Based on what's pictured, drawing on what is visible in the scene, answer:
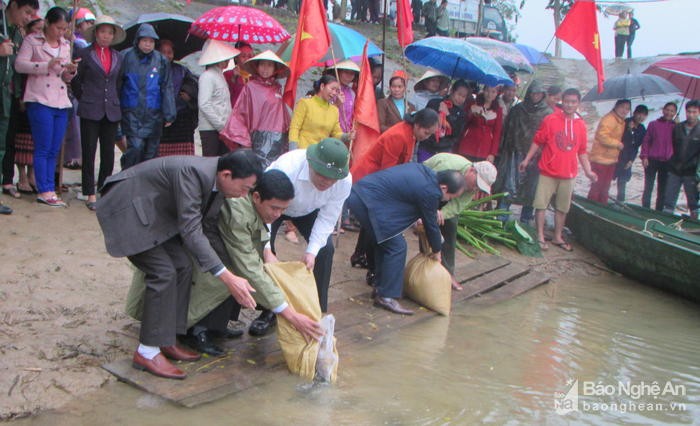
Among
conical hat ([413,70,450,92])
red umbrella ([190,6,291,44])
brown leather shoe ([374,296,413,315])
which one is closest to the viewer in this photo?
brown leather shoe ([374,296,413,315])

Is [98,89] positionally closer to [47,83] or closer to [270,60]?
[47,83]

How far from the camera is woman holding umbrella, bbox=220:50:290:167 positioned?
20.7ft

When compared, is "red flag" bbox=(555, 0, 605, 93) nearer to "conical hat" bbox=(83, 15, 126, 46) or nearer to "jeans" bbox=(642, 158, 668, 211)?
"jeans" bbox=(642, 158, 668, 211)

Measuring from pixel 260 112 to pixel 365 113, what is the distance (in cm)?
110

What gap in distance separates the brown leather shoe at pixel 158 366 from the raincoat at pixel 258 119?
2937 millimetres

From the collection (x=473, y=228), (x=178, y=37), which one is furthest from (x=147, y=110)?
(x=473, y=228)

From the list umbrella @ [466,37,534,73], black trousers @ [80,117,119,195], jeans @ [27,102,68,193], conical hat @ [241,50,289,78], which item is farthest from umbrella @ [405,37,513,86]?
jeans @ [27,102,68,193]

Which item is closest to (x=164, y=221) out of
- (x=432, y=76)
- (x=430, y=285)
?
(x=430, y=285)

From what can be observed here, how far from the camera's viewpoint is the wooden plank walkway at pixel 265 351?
3586 millimetres

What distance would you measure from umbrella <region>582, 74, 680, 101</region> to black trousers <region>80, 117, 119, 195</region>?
6638 mm

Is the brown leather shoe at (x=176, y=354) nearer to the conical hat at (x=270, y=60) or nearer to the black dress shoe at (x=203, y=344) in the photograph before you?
the black dress shoe at (x=203, y=344)

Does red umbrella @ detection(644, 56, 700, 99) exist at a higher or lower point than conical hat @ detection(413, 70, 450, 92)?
higher

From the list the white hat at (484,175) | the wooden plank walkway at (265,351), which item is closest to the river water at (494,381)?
the wooden plank walkway at (265,351)

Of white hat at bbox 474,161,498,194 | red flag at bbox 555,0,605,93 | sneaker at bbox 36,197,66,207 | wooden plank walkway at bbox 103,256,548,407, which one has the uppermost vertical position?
red flag at bbox 555,0,605,93
